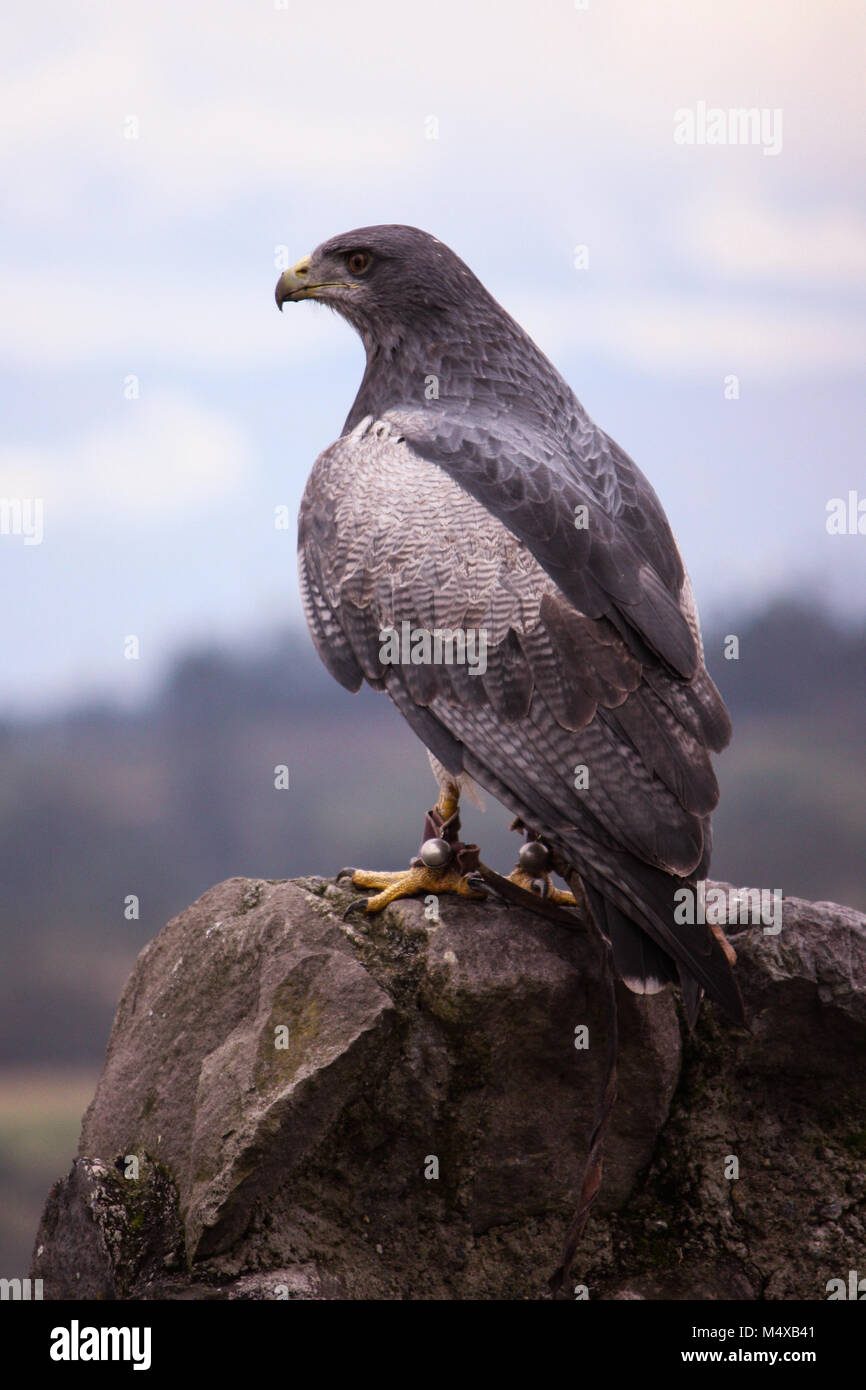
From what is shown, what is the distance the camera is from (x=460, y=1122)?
357 cm

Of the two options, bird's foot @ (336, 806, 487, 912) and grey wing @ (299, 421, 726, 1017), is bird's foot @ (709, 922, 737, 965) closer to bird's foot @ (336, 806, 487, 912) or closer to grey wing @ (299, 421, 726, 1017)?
grey wing @ (299, 421, 726, 1017)

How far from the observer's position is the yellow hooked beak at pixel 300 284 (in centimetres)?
414

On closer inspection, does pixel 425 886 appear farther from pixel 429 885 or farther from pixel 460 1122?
pixel 460 1122

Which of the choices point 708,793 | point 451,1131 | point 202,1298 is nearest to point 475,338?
point 708,793

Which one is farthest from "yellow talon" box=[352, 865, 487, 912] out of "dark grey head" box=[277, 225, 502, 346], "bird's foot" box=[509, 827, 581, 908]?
"dark grey head" box=[277, 225, 502, 346]

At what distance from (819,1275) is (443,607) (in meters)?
2.00

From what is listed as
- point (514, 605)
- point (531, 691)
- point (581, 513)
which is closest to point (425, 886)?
point (531, 691)

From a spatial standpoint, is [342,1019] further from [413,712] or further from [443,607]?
[443,607]

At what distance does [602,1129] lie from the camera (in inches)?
132

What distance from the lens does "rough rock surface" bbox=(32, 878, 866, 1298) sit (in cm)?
341

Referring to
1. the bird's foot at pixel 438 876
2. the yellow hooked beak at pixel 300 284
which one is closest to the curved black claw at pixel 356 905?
the bird's foot at pixel 438 876

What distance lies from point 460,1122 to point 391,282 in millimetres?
2355
